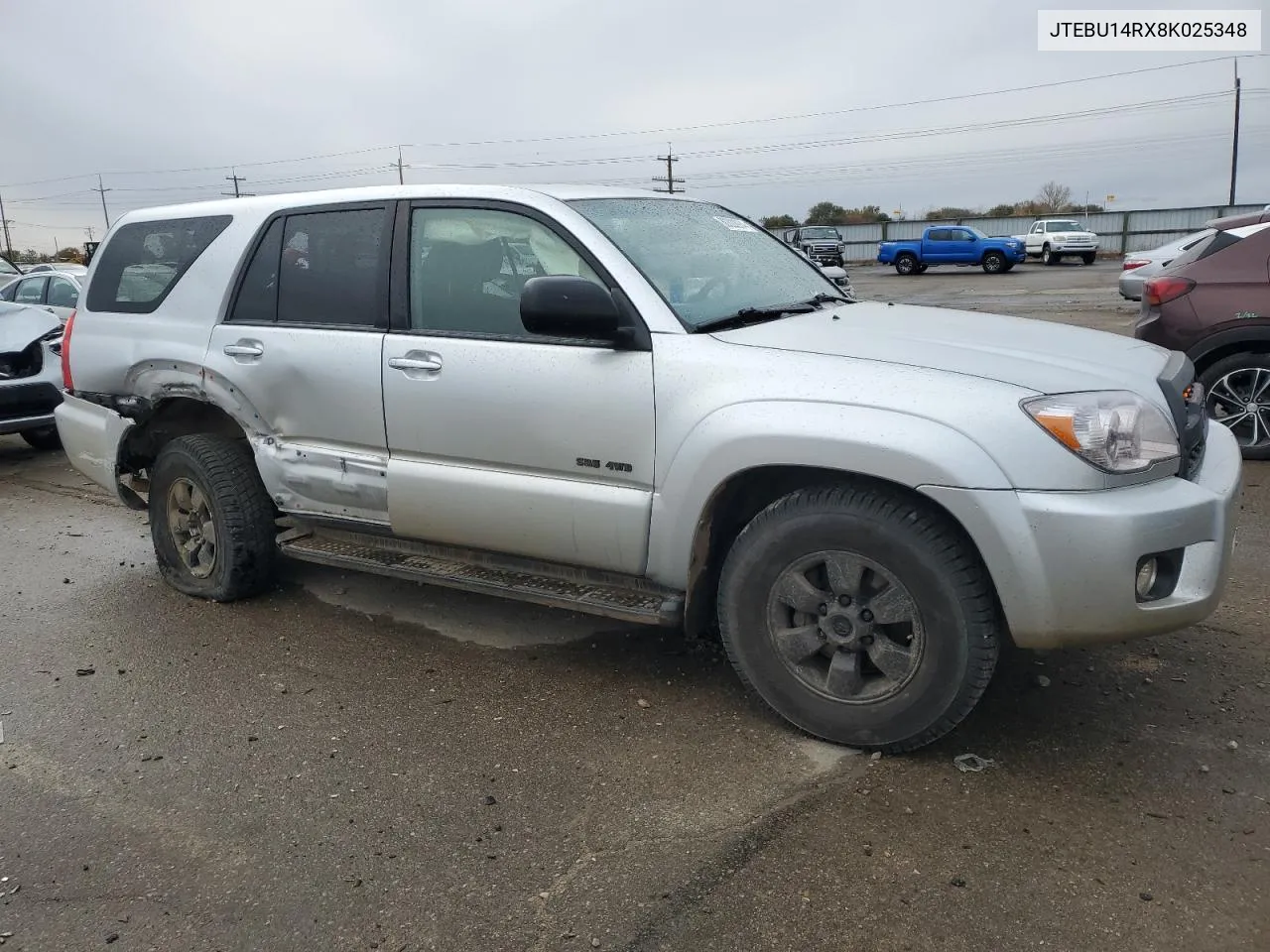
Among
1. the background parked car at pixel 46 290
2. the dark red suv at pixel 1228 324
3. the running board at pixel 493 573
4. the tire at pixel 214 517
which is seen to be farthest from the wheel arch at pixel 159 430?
the background parked car at pixel 46 290

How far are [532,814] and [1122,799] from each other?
171cm

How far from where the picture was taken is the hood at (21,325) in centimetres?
839

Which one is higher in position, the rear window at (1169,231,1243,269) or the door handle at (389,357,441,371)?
the rear window at (1169,231,1243,269)

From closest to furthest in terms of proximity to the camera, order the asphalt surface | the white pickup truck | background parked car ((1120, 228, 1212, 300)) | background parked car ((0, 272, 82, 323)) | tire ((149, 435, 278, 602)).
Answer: the asphalt surface → tire ((149, 435, 278, 602)) → background parked car ((1120, 228, 1212, 300)) → background parked car ((0, 272, 82, 323)) → the white pickup truck

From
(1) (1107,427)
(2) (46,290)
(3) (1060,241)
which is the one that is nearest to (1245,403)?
(1) (1107,427)

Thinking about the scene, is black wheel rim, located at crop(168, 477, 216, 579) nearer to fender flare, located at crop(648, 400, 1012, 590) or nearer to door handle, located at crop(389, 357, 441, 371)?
door handle, located at crop(389, 357, 441, 371)

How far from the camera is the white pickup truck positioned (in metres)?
37.1

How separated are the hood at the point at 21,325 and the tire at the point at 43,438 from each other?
0.98 metres

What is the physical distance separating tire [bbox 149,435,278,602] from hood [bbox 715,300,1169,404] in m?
2.51

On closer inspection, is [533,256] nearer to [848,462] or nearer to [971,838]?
[848,462]

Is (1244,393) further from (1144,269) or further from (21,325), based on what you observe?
(21,325)

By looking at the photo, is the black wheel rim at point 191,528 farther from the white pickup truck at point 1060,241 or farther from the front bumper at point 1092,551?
the white pickup truck at point 1060,241

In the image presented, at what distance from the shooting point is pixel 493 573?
12.7ft

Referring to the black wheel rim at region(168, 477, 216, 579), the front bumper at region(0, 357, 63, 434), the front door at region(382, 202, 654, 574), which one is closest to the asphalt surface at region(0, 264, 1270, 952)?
the black wheel rim at region(168, 477, 216, 579)
